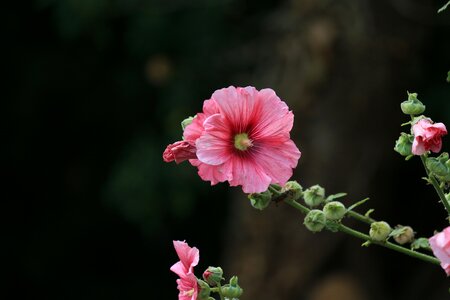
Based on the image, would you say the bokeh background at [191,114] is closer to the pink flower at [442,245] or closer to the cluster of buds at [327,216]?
the cluster of buds at [327,216]

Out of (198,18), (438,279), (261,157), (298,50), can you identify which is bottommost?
(261,157)

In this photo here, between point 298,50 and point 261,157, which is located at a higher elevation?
point 298,50

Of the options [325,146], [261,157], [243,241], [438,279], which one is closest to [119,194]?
[243,241]

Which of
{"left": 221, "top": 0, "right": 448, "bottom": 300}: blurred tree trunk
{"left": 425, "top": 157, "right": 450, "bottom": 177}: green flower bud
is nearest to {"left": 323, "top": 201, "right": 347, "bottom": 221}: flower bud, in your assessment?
{"left": 425, "top": 157, "right": 450, "bottom": 177}: green flower bud

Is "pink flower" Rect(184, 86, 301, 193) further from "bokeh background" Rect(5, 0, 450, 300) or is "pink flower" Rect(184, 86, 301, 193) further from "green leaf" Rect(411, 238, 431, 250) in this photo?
"bokeh background" Rect(5, 0, 450, 300)

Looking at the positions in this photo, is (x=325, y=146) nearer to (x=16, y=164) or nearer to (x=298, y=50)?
(x=298, y=50)

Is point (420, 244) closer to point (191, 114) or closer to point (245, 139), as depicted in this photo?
point (245, 139)

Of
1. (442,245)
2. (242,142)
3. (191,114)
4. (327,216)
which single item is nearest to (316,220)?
(327,216)
